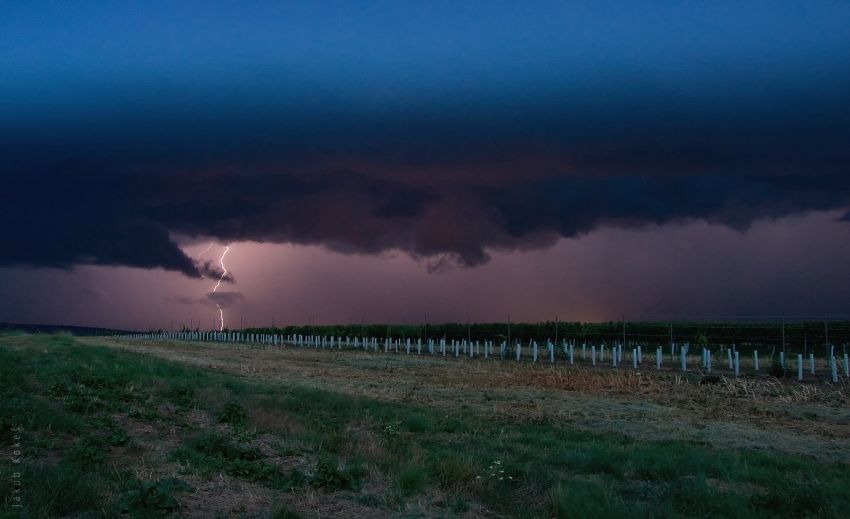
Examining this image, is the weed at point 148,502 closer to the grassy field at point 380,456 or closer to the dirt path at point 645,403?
the grassy field at point 380,456

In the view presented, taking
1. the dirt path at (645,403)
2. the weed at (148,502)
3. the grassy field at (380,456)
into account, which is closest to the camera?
the weed at (148,502)

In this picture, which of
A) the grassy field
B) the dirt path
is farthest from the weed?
the dirt path

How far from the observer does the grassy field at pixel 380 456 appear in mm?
8648

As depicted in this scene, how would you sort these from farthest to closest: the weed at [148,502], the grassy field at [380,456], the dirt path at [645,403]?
the dirt path at [645,403] < the grassy field at [380,456] < the weed at [148,502]

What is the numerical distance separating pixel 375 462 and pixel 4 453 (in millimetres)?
5210

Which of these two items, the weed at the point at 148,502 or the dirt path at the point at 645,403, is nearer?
the weed at the point at 148,502

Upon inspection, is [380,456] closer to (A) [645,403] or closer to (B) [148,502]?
(B) [148,502]

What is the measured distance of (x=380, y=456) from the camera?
11.4 metres

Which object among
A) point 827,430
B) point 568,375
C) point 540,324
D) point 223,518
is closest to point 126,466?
point 223,518

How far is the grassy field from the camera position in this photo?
28.4 ft

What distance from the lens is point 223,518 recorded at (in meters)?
8.02

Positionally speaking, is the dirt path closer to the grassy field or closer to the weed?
the grassy field

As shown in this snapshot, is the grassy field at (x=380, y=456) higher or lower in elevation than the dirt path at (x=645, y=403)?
higher

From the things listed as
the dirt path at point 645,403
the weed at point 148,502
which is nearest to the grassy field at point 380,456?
the weed at point 148,502
